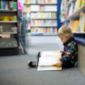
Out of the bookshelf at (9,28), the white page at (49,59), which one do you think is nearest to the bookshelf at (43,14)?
the bookshelf at (9,28)

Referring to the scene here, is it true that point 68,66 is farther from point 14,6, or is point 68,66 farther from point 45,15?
point 45,15

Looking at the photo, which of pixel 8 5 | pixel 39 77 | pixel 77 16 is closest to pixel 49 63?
pixel 39 77

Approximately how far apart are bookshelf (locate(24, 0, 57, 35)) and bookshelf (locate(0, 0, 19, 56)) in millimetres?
4885

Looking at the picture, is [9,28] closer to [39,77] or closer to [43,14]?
[39,77]

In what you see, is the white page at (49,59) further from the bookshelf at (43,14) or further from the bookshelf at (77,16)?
the bookshelf at (43,14)

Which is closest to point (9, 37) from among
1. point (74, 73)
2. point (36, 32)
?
point (74, 73)

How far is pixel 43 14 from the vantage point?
368 inches

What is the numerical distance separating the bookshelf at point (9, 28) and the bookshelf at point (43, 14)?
4885mm

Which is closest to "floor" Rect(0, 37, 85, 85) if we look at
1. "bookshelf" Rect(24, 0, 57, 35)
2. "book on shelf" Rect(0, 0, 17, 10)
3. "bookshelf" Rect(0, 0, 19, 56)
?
"bookshelf" Rect(0, 0, 19, 56)

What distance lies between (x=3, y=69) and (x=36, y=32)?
6.41 m

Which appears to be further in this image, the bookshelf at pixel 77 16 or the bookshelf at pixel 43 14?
the bookshelf at pixel 43 14

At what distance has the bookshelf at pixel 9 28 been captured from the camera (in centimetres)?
415

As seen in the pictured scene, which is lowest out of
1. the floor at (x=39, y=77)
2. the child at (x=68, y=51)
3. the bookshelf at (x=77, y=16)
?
the floor at (x=39, y=77)

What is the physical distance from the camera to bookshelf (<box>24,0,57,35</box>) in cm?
931
